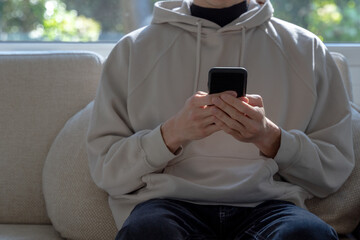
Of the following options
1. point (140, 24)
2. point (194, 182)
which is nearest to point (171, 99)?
point (194, 182)

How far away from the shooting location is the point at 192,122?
1440 mm

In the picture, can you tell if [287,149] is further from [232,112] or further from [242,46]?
Answer: [242,46]

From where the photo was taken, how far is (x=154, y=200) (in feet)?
4.98

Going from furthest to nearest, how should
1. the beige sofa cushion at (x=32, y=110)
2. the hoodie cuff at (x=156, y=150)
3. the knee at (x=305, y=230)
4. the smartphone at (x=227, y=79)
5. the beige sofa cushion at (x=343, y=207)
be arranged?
1. the beige sofa cushion at (x=32, y=110)
2. the beige sofa cushion at (x=343, y=207)
3. the hoodie cuff at (x=156, y=150)
4. the smartphone at (x=227, y=79)
5. the knee at (x=305, y=230)

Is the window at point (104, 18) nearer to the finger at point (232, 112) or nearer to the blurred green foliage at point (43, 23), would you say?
the blurred green foliage at point (43, 23)

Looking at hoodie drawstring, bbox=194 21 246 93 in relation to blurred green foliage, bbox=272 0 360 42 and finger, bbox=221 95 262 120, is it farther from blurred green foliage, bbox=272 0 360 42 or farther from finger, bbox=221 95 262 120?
blurred green foliage, bbox=272 0 360 42

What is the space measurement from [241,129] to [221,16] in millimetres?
424

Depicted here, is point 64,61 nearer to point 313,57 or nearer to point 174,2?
point 174,2

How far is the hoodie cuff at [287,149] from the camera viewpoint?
1.50 metres

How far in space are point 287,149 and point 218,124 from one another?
204mm

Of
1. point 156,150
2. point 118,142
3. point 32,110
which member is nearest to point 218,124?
point 156,150

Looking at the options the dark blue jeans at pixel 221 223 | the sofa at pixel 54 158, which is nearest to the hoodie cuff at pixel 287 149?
the dark blue jeans at pixel 221 223

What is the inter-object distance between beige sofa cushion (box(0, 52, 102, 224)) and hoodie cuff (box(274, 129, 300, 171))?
753 mm

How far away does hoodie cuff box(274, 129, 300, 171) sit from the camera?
150 centimetres
